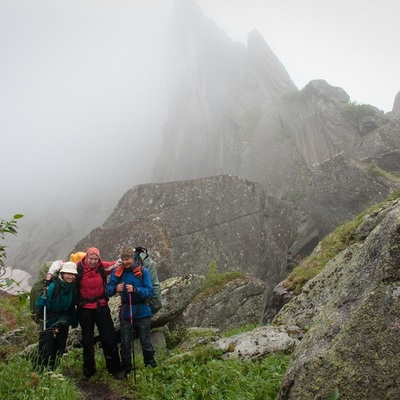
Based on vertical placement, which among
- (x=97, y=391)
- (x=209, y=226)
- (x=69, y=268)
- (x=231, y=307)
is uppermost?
(x=69, y=268)

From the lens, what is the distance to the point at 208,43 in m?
77.3

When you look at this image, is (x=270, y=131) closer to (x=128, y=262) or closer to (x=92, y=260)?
(x=128, y=262)

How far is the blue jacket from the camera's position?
986 cm

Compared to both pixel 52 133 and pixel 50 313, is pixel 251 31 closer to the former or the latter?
pixel 50 313

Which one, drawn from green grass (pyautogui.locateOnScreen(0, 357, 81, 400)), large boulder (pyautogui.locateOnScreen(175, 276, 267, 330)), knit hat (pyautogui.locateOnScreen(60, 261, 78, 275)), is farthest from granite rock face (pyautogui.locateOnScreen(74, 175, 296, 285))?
green grass (pyautogui.locateOnScreen(0, 357, 81, 400))

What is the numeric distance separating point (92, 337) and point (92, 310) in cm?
73

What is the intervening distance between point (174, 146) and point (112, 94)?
264 ft

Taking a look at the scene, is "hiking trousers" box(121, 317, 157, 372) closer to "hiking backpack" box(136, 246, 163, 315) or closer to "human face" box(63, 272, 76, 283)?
"hiking backpack" box(136, 246, 163, 315)

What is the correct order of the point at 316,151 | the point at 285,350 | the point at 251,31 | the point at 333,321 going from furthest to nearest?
the point at 251,31 → the point at 316,151 → the point at 285,350 → the point at 333,321

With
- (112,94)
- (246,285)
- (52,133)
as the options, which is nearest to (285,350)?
(246,285)

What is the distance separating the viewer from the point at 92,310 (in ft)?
32.5

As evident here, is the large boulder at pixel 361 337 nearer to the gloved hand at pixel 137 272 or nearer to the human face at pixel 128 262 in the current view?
the gloved hand at pixel 137 272

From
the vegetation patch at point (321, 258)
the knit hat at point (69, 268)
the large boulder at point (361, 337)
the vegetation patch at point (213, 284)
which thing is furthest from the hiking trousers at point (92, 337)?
the vegetation patch at point (213, 284)

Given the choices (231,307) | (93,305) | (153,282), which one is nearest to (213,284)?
(231,307)
